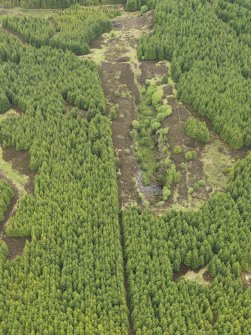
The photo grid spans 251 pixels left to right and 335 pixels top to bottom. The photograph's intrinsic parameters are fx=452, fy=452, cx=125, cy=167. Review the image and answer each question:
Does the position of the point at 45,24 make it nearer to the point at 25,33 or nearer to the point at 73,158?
the point at 25,33

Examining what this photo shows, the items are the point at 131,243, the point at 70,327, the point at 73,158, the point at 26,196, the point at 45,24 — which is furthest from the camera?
the point at 45,24

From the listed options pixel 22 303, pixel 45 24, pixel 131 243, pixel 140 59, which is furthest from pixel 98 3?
pixel 22 303

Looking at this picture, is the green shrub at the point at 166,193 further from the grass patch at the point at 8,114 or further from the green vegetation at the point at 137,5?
the green vegetation at the point at 137,5

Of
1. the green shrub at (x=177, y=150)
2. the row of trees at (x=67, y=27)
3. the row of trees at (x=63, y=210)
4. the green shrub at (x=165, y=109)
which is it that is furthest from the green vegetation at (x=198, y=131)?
the row of trees at (x=67, y=27)

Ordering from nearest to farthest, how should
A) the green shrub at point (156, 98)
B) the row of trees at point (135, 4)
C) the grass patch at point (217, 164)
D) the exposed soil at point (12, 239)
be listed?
the exposed soil at point (12, 239) < the grass patch at point (217, 164) < the green shrub at point (156, 98) < the row of trees at point (135, 4)

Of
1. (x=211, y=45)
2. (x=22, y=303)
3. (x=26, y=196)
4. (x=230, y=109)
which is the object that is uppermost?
(x=211, y=45)

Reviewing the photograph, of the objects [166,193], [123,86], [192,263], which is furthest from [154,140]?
[192,263]
